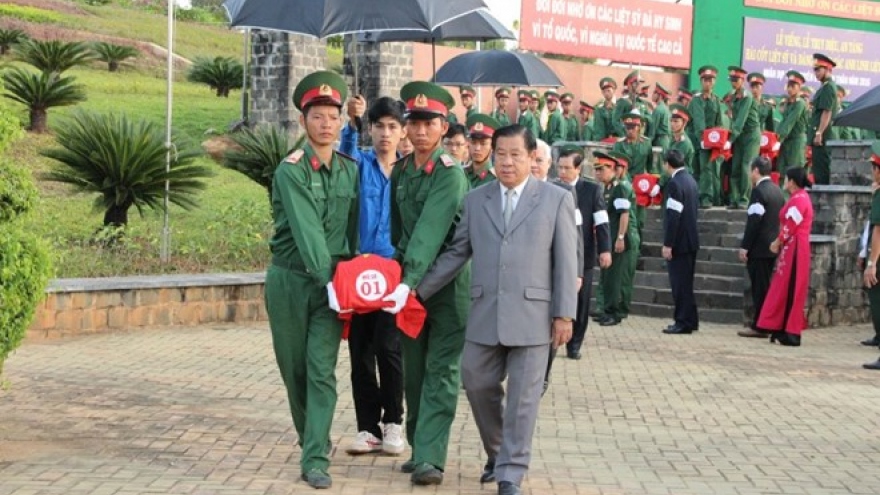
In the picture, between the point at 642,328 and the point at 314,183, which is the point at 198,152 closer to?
the point at 642,328

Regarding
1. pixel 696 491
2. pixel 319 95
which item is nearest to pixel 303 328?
pixel 319 95

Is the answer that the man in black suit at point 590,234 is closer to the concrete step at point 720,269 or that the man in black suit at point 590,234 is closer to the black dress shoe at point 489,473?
the concrete step at point 720,269

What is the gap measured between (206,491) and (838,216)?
12171 millimetres

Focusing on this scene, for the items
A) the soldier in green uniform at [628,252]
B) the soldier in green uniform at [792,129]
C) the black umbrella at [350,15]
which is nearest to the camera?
the black umbrella at [350,15]

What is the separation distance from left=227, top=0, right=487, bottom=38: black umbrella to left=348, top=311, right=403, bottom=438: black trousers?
8.54 feet

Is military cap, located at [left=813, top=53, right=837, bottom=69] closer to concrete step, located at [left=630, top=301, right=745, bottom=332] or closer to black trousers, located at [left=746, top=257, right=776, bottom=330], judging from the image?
concrete step, located at [left=630, top=301, right=745, bottom=332]

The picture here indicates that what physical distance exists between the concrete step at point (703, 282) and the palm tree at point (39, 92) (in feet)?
36.5

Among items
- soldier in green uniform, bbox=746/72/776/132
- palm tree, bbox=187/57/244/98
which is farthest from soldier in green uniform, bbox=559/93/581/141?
palm tree, bbox=187/57/244/98

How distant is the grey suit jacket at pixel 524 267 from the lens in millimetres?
7398

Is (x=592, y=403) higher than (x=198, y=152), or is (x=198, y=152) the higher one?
(x=198, y=152)

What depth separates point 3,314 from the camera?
305 inches

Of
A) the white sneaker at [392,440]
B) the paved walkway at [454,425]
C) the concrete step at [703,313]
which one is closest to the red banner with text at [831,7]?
the concrete step at [703,313]

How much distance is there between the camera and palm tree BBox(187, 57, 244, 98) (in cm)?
3700

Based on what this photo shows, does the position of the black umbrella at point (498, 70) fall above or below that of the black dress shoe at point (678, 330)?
above
